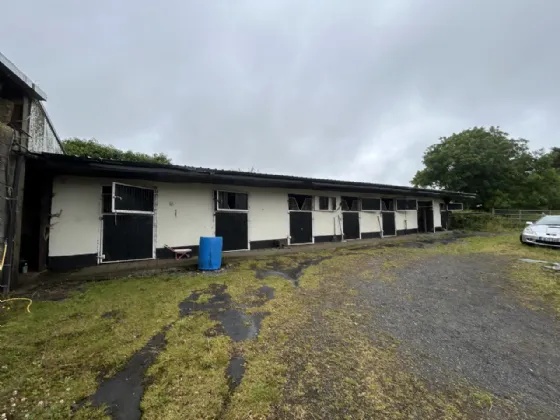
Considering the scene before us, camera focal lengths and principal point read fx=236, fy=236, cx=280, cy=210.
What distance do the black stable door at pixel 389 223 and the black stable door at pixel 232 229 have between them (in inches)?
266

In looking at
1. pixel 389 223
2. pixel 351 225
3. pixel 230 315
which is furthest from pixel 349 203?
pixel 230 315

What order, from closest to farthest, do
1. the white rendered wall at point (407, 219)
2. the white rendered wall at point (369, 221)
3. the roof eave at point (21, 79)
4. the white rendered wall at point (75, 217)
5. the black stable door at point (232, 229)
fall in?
1. the roof eave at point (21, 79)
2. the white rendered wall at point (75, 217)
3. the black stable door at point (232, 229)
4. the white rendered wall at point (369, 221)
5. the white rendered wall at point (407, 219)

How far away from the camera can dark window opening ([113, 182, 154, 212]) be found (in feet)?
15.9

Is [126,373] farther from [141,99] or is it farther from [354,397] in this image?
[141,99]

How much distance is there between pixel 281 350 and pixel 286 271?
3.16m

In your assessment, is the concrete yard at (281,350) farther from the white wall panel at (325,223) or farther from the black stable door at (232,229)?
the white wall panel at (325,223)

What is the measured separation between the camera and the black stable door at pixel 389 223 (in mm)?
10672

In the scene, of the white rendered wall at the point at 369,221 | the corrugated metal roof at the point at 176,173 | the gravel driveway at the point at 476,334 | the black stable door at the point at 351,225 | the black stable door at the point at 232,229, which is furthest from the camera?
the white rendered wall at the point at 369,221

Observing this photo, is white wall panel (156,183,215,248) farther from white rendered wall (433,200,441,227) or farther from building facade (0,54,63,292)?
white rendered wall (433,200,441,227)

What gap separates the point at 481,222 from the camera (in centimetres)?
1655

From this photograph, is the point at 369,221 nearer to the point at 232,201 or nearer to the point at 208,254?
the point at 232,201

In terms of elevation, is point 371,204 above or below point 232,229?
above

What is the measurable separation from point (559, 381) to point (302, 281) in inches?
126

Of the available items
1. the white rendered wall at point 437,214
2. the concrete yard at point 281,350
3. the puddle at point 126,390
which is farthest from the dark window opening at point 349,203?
the puddle at point 126,390
